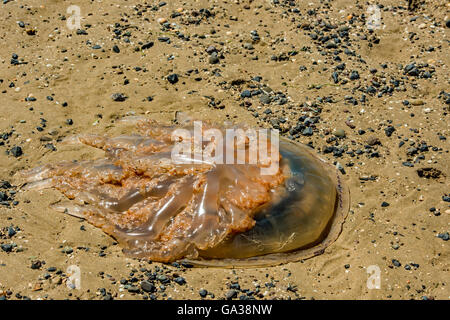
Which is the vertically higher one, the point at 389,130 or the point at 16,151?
the point at 389,130

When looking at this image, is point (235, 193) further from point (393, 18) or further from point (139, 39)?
point (393, 18)

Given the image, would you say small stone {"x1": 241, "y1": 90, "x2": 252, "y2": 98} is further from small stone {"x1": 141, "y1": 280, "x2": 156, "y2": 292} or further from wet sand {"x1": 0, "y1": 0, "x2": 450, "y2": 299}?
small stone {"x1": 141, "y1": 280, "x2": 156, "y2": 292}

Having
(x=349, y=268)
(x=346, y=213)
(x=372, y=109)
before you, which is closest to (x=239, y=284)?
(x=349, y=268)

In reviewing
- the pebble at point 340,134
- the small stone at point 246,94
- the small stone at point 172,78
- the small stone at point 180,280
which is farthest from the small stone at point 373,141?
the small stone at point 180,280

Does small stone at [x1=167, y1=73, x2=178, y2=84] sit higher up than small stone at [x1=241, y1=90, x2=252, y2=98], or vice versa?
small stone at [x1=167, y1=73, x2=178, y2=84]

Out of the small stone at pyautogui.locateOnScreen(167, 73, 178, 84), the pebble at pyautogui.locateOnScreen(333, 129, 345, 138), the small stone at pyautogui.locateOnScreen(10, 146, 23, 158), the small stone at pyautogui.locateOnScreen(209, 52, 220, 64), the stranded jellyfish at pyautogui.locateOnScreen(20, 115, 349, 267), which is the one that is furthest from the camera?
Answer: the small stone at pyautogui.locateOnScreen(209, 52, 220, 64)

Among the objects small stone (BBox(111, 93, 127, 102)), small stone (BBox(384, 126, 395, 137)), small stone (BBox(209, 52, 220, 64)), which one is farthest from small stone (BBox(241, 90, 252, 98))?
small stone (BBox(384, 126, 395, 137))

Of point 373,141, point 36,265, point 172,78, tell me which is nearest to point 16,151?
point 36,265

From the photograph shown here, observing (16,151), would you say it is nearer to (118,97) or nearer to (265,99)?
(118,97)
